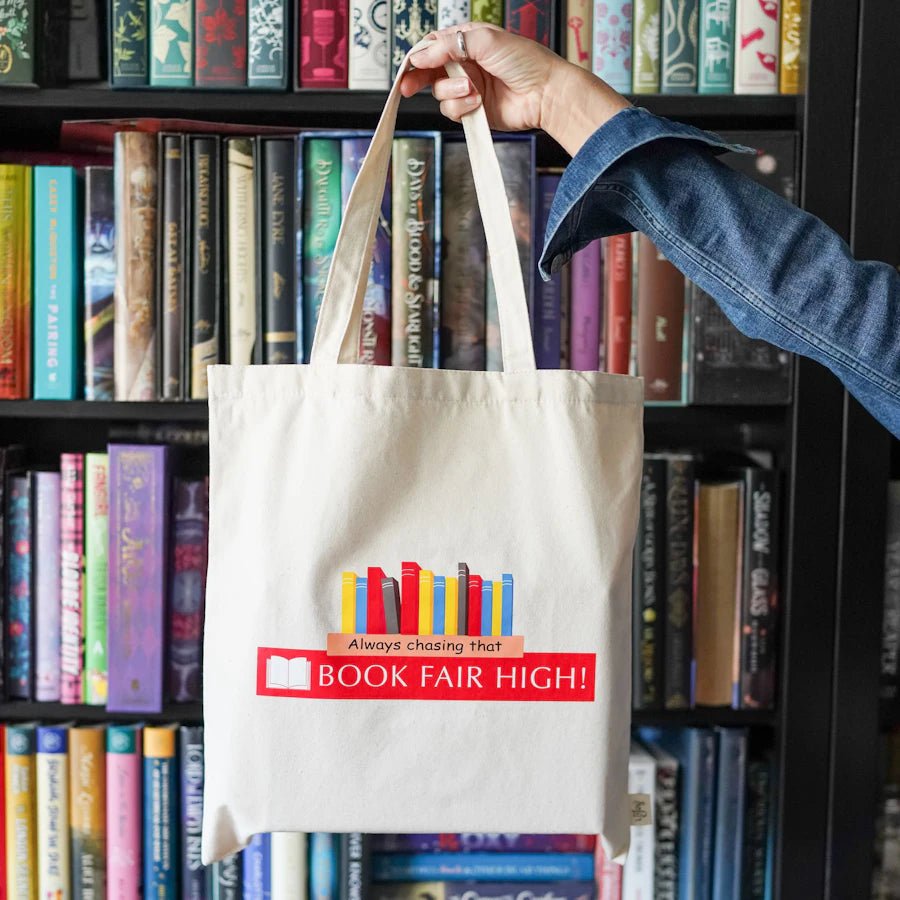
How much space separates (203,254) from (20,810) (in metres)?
0.62

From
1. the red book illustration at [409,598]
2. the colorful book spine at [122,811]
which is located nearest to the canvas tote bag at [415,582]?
the red book illustration at [409,598]

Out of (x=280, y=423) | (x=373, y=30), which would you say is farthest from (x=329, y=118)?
(x=280, y=423)

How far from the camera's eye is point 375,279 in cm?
91

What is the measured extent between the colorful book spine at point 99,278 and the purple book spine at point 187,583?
0.44ft

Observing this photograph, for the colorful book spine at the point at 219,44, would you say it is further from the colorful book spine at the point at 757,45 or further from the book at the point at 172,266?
the colorful book spine at the point at 757,45

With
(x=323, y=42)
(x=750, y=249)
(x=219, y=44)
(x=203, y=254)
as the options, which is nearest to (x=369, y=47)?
(x=323, y=42)

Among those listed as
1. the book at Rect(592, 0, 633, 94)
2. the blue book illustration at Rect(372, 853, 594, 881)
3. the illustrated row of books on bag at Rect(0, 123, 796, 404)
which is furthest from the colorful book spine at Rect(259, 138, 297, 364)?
the blue book illustration at Rect(372, 853, 594, 881)

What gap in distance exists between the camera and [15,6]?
34.8 inches

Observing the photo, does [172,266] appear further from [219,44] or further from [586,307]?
[586,307]

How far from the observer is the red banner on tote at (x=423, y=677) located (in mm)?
615

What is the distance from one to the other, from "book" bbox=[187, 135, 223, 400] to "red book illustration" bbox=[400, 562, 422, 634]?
401 millimetres

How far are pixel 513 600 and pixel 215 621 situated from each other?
210 millimetres

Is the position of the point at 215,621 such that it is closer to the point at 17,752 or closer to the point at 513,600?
the point at 513,600

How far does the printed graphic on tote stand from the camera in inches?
24.1
